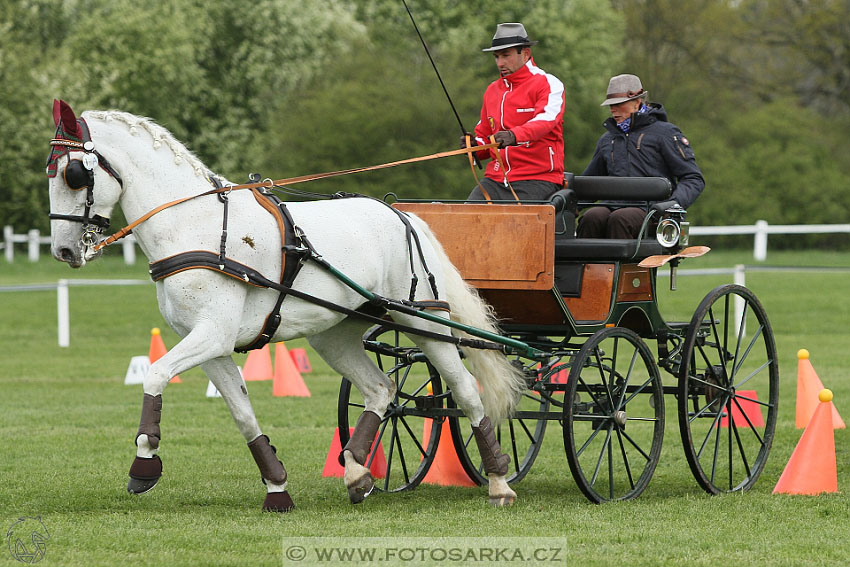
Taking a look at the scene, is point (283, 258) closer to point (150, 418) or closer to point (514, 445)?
point (150, 418)

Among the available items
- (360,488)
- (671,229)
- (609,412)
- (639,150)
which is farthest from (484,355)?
(639,150)

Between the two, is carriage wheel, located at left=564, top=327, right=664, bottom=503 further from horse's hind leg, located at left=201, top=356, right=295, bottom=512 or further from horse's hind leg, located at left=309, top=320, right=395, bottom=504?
horse's hind leg, located at left=201, top=356, right=295, bottom=512

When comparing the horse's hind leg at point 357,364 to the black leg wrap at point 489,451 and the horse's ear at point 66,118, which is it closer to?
the black leg wrap at point 489,451

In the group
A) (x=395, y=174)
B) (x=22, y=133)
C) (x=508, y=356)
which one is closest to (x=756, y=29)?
(x=395, y=174)

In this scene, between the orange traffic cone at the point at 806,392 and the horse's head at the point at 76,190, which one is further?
the orange traffic cone at the point at 806,392

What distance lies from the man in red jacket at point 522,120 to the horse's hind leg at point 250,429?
73.4 inches

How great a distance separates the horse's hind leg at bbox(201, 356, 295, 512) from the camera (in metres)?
6.16

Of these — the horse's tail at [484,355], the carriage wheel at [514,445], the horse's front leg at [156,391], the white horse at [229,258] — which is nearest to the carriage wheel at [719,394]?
the carriage wheel at [514,445]

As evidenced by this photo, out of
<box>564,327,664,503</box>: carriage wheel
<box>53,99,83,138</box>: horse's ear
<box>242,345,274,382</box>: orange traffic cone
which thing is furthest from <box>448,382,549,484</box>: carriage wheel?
<box>242,345,274,382</box>: orange traffic cone

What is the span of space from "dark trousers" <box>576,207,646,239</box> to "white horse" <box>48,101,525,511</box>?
0.95 metres

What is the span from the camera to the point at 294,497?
680cm

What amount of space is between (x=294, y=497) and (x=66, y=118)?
2.39 meters

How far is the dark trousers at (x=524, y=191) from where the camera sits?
7.20 metres

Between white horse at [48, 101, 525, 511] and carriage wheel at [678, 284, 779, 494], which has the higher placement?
white horse at [48, 101, 525, 511]
